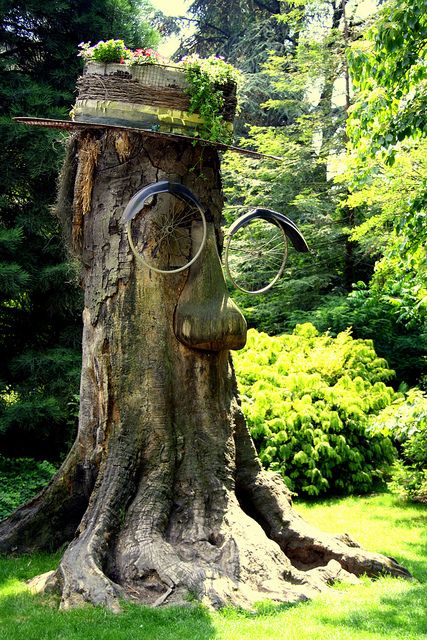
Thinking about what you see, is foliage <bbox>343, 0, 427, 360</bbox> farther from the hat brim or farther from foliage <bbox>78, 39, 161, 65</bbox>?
foliage <bbox>78, 39, 161, 65</bbox>

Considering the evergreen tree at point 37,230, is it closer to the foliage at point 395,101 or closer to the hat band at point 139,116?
the hat band at point 139,116

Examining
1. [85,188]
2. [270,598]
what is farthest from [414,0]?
[270,598]

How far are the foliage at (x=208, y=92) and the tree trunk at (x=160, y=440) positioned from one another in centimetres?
26

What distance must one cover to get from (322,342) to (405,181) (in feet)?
10.1

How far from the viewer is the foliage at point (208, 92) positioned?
6582mm

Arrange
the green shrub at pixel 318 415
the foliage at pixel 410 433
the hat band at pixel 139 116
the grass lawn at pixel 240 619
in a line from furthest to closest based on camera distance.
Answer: the green shrub at pixel 318 415, the foliage at pixel 410 433, the hat band at pixel 139 116, the grass lawn at pixel 240 619

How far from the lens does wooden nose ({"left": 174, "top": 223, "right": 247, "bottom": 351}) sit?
6.33 m

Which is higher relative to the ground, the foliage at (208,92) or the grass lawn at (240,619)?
the foliage at (208,92)

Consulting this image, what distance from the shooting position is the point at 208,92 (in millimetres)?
6609

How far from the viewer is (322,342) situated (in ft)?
41.8

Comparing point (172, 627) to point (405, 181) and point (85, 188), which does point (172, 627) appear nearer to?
point (85, 188)

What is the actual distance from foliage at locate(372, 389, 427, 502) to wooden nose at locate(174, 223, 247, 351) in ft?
9.58

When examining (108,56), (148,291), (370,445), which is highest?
(108,56)

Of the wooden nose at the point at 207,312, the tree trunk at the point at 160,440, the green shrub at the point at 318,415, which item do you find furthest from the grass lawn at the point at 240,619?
the green shrub at the point at 318,415
